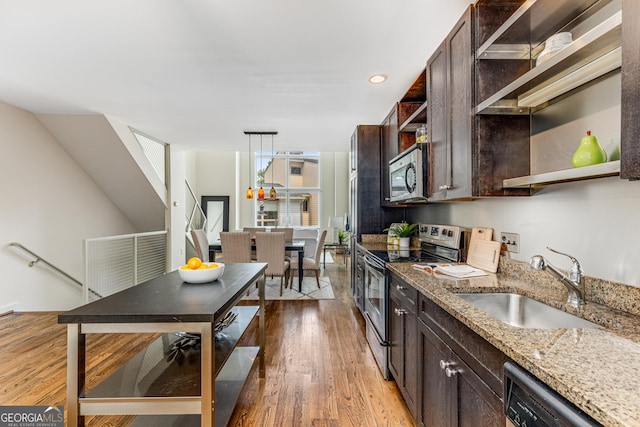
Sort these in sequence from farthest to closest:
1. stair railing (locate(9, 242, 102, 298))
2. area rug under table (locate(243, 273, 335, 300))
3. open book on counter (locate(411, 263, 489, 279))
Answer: area rug under table (locate(243, 273, 335, 300)), stair railing (locate(9, 242, 102, 298)), open book on counter (locate(411, 263, 489, 279))

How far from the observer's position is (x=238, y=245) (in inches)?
169

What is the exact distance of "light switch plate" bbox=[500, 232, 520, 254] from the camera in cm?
170

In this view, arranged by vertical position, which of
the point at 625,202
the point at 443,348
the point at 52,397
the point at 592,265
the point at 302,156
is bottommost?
the point at 52,397

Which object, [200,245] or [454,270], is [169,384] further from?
[200,245]

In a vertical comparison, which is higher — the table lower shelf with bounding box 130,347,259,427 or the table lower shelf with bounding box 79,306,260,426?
the table lower shelf with bounding box 79,306,260,426

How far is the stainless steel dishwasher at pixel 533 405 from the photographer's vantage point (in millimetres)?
617

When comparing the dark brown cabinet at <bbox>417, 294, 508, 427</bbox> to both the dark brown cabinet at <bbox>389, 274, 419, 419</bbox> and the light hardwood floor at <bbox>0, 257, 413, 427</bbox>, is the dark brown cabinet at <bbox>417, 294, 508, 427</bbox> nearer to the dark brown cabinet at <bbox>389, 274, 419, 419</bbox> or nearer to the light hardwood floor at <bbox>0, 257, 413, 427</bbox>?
the dark brown cabinet at <bbox>389, 274, 419, 419</bbox>

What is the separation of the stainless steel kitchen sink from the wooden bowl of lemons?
1.33 m

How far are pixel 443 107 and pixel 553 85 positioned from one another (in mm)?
708

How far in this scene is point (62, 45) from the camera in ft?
7.08

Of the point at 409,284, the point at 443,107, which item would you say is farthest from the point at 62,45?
the point at 409,284

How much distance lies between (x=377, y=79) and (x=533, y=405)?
260cm

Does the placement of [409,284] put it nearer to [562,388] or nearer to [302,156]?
[562,388]

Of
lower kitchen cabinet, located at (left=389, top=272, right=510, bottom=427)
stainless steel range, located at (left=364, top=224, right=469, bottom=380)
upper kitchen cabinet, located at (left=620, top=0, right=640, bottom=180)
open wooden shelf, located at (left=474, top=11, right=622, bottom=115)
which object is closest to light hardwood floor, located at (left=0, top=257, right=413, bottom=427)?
stainless steel range, located at (left=364, top=224, right=469, bottom=380)
